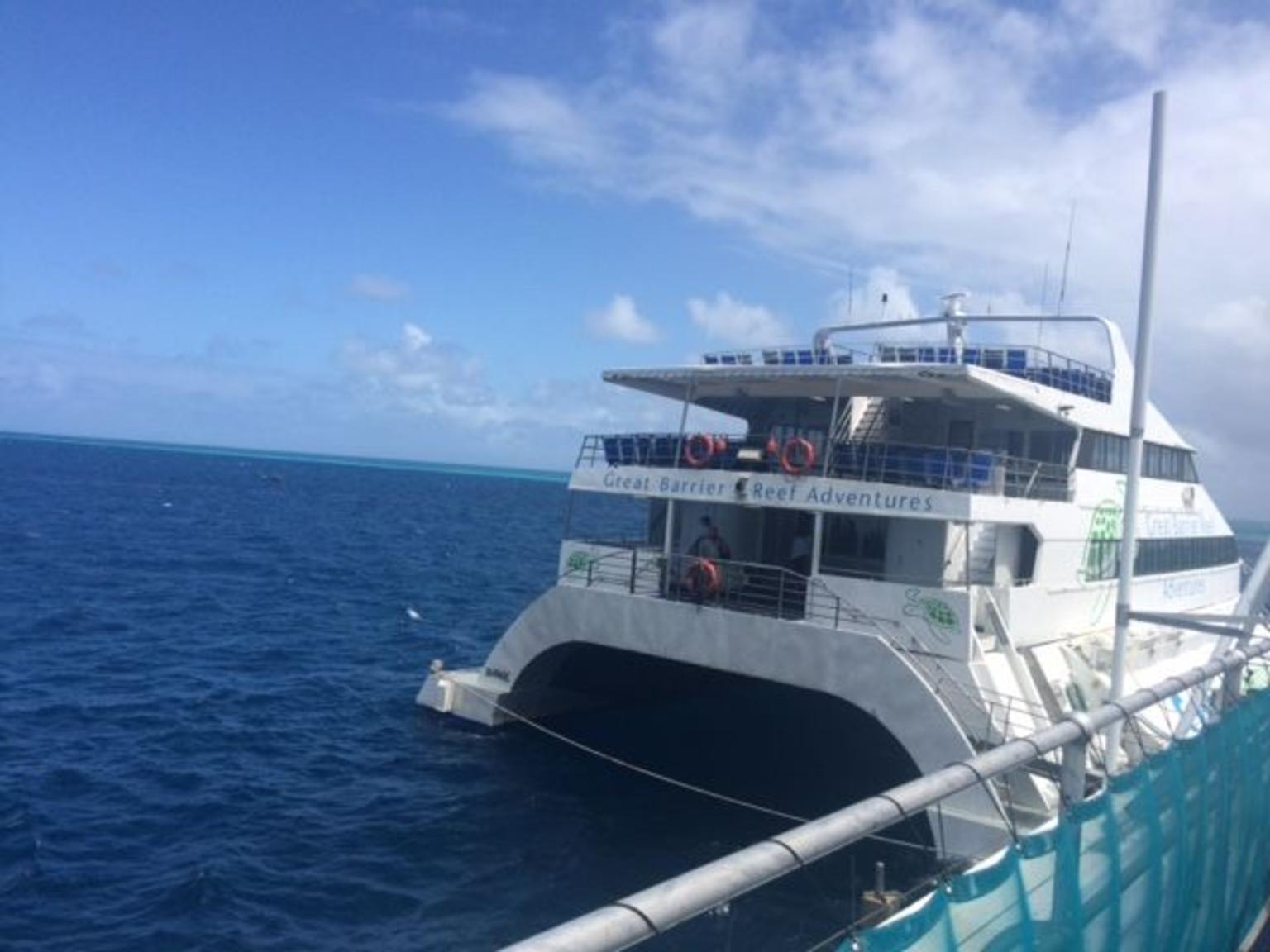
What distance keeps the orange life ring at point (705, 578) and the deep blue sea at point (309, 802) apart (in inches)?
135

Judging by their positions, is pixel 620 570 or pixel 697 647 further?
pixel 620 570

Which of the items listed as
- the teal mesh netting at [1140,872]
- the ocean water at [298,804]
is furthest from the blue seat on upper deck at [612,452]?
the teal mesh netting at [1140,872]

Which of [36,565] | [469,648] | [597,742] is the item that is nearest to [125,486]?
[36,565]

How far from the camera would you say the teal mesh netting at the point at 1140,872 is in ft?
11.4

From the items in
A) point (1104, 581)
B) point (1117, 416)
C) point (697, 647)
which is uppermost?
point (1117, 416)

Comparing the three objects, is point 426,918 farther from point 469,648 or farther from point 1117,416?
point 469,648

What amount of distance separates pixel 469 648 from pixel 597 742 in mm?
12763

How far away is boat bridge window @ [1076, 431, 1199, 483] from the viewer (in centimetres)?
1970

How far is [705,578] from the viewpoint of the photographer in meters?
16.1

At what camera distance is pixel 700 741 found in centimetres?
1983

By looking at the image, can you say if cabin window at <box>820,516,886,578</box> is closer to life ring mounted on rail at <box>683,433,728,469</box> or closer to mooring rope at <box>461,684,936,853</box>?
life ring mounted on rail at <box>683,433,728,469</box>

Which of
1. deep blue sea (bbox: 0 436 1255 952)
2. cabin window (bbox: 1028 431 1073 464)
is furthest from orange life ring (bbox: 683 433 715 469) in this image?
cabin window (bbox: 1028 431 1073 464)

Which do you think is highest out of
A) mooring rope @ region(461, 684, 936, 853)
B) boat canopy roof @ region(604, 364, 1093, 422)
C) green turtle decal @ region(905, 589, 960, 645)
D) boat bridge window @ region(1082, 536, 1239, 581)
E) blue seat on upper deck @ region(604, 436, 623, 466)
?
boat canopy roof @ region(604, 364, 1093, 422)

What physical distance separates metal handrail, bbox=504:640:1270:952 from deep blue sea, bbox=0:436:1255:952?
2.08 feet
